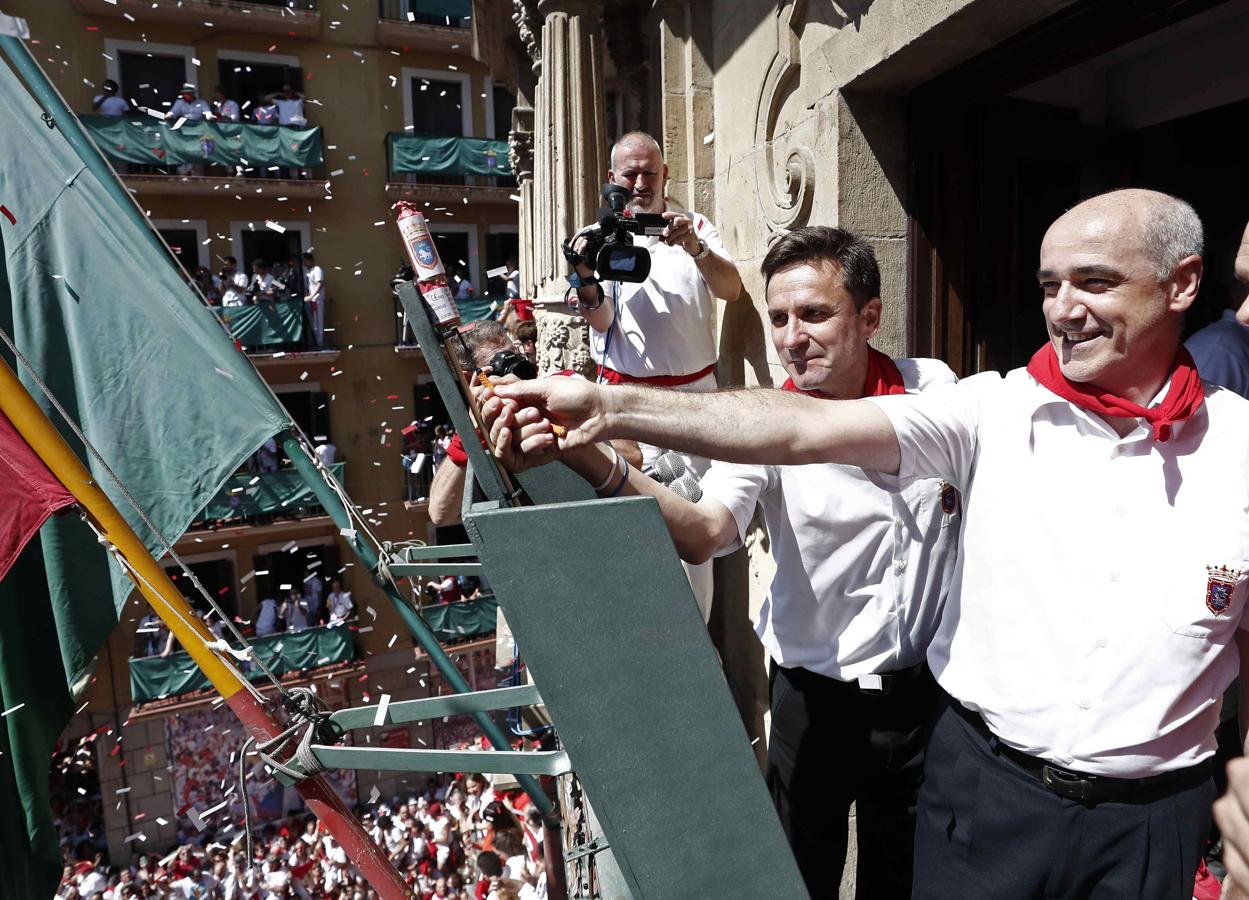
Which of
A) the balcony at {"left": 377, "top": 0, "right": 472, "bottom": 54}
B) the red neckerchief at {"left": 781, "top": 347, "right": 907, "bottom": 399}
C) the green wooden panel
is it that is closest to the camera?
the green wooden panel

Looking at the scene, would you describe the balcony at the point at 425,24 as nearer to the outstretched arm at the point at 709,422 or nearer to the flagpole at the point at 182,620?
the flagpole at the point at 182,620

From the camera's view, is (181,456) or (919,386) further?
(181,456)

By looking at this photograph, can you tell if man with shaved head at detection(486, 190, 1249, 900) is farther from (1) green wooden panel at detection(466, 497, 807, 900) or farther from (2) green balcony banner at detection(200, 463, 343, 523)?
(2) green balcony banner at detection(200, 463, 343, 523)

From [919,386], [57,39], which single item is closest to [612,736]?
[919,386]

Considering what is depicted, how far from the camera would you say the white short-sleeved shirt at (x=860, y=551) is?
210 centimetres

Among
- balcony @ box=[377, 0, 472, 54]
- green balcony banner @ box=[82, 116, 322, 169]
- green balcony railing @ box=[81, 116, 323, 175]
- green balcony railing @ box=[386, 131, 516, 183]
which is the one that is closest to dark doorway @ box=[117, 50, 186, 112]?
green balcony railing @ box=[81, 116, 323, 175]

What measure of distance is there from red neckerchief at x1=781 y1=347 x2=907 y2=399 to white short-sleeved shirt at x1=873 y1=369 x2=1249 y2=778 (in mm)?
458

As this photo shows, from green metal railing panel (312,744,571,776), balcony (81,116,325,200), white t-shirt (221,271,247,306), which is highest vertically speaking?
balcony (81,116,325,200)

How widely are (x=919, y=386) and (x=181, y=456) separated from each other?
2.58 m

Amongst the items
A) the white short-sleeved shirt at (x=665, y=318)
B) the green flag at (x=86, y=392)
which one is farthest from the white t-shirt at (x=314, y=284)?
the green flag at (x=86, y=392)

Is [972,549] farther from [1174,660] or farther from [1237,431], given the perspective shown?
[1237,431]

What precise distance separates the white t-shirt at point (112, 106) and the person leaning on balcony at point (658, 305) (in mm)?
13083

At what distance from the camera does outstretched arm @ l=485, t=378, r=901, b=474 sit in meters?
1.48

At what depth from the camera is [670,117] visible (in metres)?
4.20
